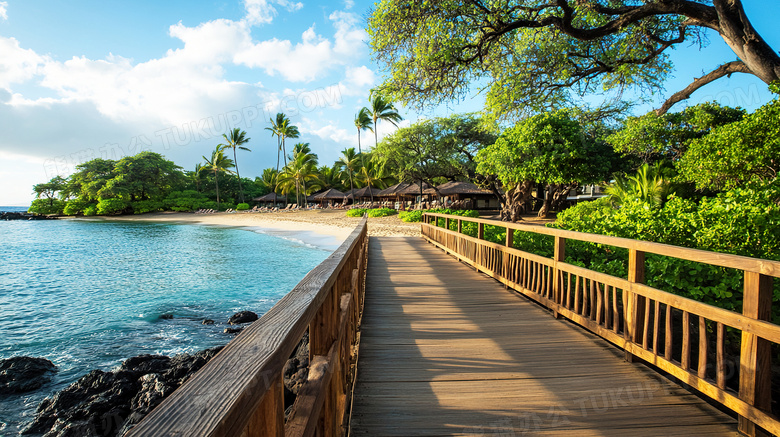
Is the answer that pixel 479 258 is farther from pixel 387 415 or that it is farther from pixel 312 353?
pixel 312 353

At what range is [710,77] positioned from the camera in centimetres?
902

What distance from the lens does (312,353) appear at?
5.25ft

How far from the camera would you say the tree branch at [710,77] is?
27.6 ft

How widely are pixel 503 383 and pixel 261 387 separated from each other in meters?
2.15

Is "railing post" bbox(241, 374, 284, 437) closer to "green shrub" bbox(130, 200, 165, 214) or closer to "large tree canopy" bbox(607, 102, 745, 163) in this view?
"large tree canopy" bbox(607, 102, 745, 163)

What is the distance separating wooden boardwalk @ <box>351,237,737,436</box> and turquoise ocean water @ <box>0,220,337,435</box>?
4.84 m

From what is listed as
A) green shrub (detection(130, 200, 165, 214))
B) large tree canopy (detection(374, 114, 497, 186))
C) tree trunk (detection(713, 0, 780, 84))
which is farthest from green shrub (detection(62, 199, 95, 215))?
tree trunk (detection(713, 0, 780, 84))

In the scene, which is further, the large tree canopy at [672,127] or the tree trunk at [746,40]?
the large tree canopy at [672,127]

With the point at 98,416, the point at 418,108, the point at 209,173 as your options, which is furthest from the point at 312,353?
the point at 209,173

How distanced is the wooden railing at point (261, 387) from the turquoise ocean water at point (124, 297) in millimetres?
5399

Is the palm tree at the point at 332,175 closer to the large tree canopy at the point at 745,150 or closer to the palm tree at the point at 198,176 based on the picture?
the palm tree at the point at 198,176

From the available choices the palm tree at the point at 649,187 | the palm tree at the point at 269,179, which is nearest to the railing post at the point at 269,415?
the palm tree at the point at 649,187

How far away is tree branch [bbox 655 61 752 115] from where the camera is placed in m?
8.40

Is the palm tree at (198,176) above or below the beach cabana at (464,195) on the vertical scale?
above
